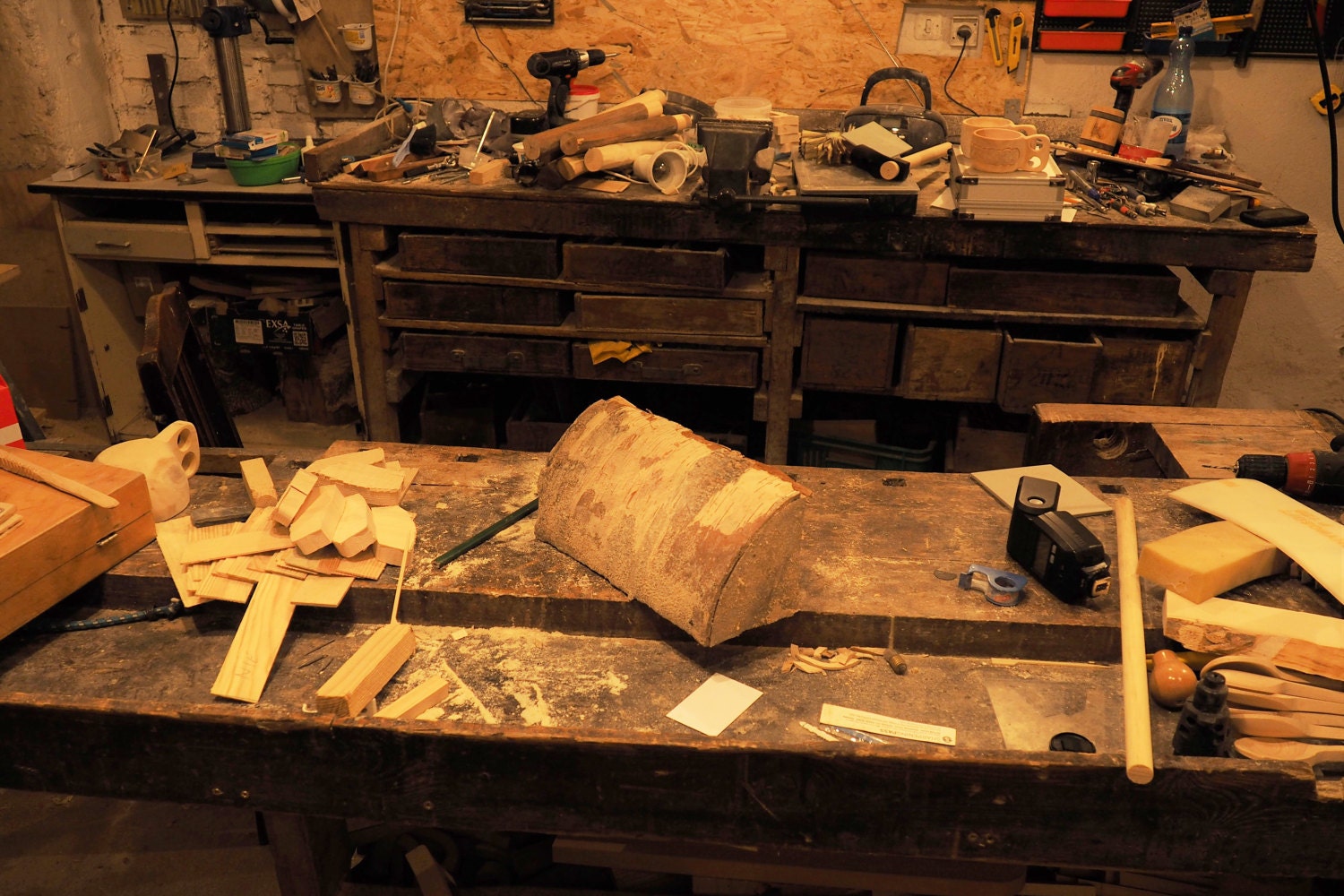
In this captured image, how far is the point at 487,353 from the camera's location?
325 centimetres

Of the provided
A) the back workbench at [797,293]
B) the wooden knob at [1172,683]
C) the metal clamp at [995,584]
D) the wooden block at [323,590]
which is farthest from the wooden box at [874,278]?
the wooden block at [323,590]

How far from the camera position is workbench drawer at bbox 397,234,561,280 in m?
3.12

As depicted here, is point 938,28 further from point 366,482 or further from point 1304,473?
point 366,482

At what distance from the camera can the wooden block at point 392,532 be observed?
73.5 inches

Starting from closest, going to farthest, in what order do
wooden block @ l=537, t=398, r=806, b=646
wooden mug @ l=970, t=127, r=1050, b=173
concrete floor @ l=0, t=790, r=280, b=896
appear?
1. wooden block @ l=537, t=398, r=806, b=646
2. concrete floor @ l=0, t=790, r=280, b=896
3. wooden mug @ l=970, t=127, r=1050, b=173

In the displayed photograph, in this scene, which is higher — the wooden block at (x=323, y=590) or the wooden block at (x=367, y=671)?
the wooden block at (x=323, y=590)

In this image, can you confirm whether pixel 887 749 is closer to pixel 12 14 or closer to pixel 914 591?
pixel 914 591

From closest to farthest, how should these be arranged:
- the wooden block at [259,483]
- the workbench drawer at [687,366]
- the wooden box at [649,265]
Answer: the wooden block at [259,483]
the wooden box at [649,265]
the workbench drawer at [687,366]

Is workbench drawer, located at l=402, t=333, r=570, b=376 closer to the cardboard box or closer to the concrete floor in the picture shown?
the cardboard box

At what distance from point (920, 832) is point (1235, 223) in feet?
7.15

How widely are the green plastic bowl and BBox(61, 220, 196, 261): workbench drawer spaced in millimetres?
288

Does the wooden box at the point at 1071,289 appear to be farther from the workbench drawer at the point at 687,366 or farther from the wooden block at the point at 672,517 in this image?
the wooden block at the point at 672,517

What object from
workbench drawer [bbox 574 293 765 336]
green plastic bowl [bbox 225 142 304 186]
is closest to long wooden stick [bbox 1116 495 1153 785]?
workbench drawer [bbox 574 293 765 336]

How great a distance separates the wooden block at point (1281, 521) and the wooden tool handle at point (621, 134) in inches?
72.2
